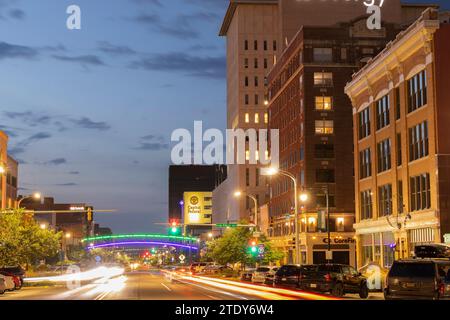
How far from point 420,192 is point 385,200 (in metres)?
9.79

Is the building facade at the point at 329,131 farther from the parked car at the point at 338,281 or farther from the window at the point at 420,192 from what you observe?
the parked car at the point at 338,281

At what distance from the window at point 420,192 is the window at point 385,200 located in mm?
6013

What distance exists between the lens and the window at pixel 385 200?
70000 mm

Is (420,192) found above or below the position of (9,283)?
above

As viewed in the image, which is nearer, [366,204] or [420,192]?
[420,192]

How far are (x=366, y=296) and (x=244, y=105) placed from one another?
12290 cm

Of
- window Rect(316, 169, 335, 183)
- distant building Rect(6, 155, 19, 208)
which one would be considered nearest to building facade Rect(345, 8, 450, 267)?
window Rect(316, 169, 335, 183)

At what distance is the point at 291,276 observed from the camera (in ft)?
155

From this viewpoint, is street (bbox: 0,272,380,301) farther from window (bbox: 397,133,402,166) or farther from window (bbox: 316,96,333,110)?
window (bbox: 316,96,333,110)

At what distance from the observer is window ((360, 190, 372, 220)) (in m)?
76.2

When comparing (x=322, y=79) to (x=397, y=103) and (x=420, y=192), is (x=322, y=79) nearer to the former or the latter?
(x=397, y=103)

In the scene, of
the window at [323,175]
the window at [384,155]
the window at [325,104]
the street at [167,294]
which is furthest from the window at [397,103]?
the window at [323,175]

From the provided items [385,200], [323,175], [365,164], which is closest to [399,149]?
[385,200]
